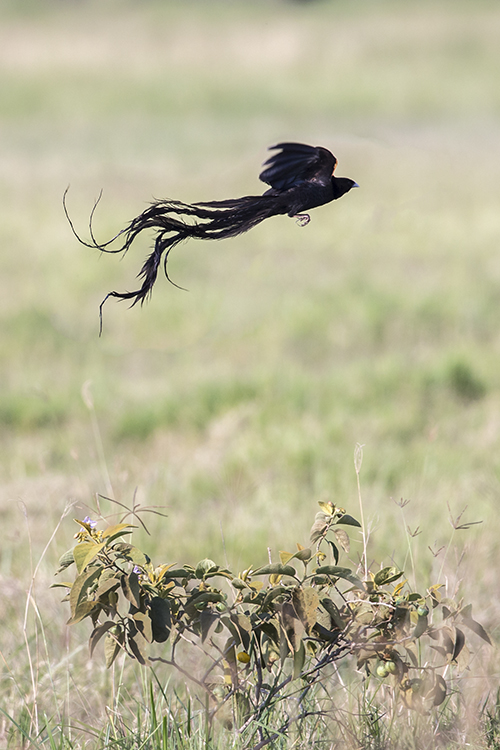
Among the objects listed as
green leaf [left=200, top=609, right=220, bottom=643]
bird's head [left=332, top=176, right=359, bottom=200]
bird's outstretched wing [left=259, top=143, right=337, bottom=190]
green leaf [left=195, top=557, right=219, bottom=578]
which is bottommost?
green leaf [left=200, top=609, right=220, bottom=643]

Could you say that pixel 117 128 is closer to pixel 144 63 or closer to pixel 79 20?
pixel 144 63

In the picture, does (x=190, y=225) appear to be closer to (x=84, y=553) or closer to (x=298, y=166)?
(x=298, y=166)

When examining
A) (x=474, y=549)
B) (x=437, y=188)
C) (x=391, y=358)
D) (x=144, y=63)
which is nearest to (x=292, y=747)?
(x=474, y=549)

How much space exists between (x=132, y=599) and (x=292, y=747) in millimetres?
522

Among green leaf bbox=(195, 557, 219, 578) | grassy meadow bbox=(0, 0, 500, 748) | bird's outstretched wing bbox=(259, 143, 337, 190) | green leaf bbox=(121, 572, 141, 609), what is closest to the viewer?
bird's outstretched wing bbox=(259, 143, 337, 190)

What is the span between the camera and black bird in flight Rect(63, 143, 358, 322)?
39.8 inches

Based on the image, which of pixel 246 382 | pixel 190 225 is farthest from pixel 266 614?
pixel 246 382

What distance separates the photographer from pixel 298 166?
118 centimetres

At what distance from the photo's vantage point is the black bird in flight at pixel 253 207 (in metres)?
1.01

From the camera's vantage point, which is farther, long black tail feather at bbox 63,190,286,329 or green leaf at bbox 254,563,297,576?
green leaf at bbox 254,563,297,576

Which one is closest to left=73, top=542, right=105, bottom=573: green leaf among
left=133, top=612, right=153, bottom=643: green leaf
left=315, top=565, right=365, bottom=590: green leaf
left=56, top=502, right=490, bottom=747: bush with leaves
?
left=56, top=502, right=490, bottom=747: bush with leaves

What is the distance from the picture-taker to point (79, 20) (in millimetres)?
38844

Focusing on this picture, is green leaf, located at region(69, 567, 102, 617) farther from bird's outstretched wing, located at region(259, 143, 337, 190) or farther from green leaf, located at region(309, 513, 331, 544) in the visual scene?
bird's outstretched wing, located at region(259, 143, 337, 190)

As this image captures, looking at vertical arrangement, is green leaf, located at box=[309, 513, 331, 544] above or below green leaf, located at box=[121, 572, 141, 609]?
above
